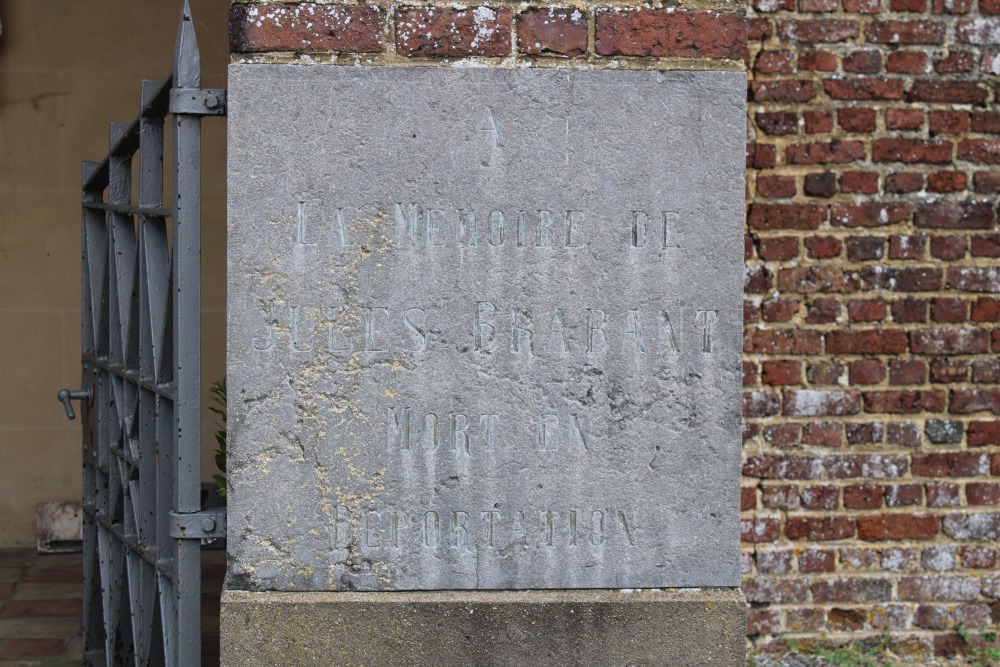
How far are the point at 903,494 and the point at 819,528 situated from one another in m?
0.28

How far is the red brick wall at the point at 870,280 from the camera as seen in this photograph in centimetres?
346

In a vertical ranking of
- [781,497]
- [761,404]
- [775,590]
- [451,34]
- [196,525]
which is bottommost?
[775,590]

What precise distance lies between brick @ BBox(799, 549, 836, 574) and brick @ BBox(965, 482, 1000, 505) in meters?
0.46

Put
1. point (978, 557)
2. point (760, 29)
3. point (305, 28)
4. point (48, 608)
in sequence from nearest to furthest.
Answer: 1. point (305, 28)
2. point (760, 29)
3. point (978, 557)
4. point (48, 608)

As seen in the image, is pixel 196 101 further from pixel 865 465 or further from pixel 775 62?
pixel 865 465

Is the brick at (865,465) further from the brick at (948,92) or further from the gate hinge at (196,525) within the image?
the gate hinge at (196,525)

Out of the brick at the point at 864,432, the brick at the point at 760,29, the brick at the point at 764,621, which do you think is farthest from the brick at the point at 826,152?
the brick at the point at 764,621

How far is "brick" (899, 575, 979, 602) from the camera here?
140 inches

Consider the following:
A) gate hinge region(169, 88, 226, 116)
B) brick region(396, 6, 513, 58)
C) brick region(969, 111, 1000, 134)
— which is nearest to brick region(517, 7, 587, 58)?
brick region(396, 6, 513, 58)

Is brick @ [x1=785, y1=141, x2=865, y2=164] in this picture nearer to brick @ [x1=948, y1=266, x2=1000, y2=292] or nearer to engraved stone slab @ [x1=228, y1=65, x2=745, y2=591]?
brick @ [x1=948, y1=266, x2=1000, y2=292]

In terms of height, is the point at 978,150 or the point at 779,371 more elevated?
the point at 978,150

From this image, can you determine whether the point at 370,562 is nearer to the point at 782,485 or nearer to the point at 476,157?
the point at 476,157

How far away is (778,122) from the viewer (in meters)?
3.47

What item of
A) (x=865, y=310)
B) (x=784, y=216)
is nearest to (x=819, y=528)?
(x=865, y=310)
